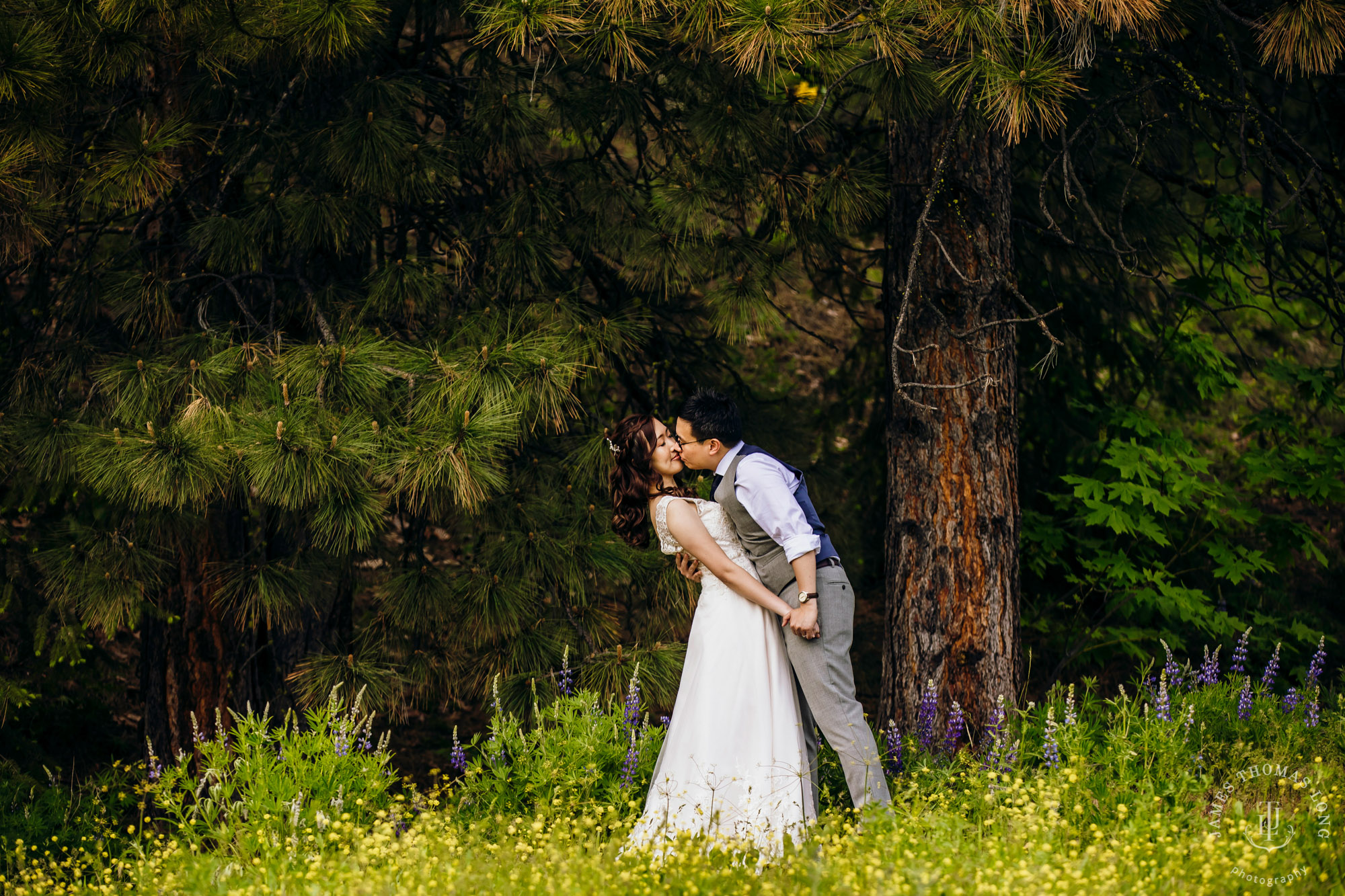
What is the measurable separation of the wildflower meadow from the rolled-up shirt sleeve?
2.92ft

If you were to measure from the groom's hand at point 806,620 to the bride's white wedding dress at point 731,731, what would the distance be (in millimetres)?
171

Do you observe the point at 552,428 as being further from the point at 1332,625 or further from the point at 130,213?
the point at 1332,625

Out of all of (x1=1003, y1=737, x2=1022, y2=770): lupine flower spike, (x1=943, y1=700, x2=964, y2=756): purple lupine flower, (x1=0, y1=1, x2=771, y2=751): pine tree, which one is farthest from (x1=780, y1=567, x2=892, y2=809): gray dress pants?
(x1=0, y1=1, x2=771, y2=751): pine tree

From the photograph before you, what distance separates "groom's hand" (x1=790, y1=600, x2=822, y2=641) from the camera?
3.58 meters

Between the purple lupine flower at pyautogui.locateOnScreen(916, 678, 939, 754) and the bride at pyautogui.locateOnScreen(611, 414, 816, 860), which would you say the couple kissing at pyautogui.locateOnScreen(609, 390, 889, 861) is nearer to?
the bride at pyautogui.locateOnScreen(611, 414, 816, 860)

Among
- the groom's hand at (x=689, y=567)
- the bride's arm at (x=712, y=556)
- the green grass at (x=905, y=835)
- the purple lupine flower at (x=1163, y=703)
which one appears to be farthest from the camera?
the purple lupine flower at (x=1163, y=703)

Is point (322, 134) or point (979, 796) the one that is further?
point (322, 134)

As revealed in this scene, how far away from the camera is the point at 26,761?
6531 mm

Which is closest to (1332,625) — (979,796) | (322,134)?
(979,796)

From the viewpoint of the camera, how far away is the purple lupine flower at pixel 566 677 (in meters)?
4.27

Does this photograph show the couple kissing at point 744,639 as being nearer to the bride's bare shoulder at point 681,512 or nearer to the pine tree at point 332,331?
the bride's bare shoulder at point 681,512

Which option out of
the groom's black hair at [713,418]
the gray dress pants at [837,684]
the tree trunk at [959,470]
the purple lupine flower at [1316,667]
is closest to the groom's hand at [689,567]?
the gray dress pants at [837,684]

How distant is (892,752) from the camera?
4336 mm

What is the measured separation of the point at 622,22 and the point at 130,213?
2.80m
